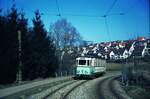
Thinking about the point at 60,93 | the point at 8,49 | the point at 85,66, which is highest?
the point at 8,49

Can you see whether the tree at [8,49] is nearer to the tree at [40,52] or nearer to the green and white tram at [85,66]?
the tree at [40,52]

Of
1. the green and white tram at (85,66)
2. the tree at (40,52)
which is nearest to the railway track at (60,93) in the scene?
the green and white tram at (85,66)

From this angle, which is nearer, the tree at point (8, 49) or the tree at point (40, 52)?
the tree at point (8, 49)

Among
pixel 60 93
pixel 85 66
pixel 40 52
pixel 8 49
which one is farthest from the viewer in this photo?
pixel 40 52

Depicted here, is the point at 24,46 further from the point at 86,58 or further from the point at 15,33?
the point at 86,58

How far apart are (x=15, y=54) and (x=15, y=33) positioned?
269 cm

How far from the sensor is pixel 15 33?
33.6 metres

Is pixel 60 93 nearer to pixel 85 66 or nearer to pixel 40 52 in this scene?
pixel 85 66

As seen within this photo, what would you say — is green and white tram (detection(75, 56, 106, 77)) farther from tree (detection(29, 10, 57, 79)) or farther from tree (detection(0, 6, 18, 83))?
tree (detection(0, 6, 18, 83))

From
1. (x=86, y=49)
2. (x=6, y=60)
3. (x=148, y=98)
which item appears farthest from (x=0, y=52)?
(x=86, y=49)

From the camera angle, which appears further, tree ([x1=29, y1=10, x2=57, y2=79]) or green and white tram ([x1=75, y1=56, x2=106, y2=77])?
tree ([x1=29, y1=10, x2=57, y2=79])

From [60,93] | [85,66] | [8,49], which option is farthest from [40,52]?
[60,93]

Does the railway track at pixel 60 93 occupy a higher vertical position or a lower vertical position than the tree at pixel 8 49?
lower

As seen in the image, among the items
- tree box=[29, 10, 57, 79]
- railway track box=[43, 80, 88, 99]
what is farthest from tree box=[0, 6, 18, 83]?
railway track box=[43, 80, 88, 99]
